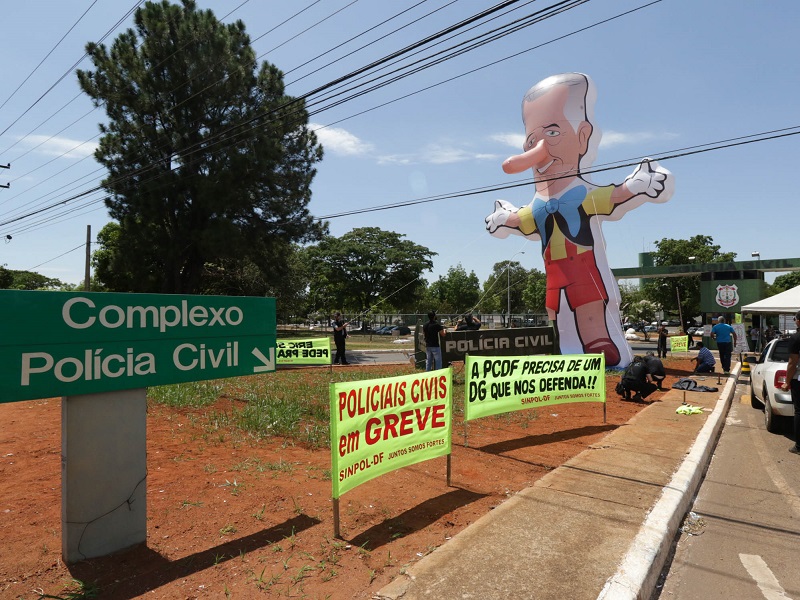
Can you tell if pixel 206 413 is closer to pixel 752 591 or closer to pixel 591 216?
pixel 752 591

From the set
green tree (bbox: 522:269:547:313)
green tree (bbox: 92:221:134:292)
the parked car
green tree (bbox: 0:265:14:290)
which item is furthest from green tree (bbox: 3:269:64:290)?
green tree (bbox: 522:269:547:313)

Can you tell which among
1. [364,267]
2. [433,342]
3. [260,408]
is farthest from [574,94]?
[364,267]

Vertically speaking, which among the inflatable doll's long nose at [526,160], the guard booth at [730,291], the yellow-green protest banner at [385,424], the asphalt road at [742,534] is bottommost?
the asphalt road at [742,534]

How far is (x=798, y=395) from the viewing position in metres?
6.77

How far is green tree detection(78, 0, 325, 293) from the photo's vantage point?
84.9ft

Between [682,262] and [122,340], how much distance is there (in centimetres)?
6044

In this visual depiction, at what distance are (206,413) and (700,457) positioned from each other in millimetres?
6983

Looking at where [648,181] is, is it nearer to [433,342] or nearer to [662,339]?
[433,342]

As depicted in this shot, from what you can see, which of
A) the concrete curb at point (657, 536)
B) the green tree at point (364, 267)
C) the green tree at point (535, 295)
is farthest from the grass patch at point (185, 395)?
the green tree at point (535, 295)

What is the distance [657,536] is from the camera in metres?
3.84

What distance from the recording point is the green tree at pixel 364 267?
61344 mm

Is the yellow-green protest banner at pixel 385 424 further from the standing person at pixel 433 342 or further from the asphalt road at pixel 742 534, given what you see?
the standing person at pixel 433 342

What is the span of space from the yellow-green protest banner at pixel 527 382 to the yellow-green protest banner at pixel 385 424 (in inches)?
65.4

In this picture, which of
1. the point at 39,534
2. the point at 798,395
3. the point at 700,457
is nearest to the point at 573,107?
the point at 798,395
